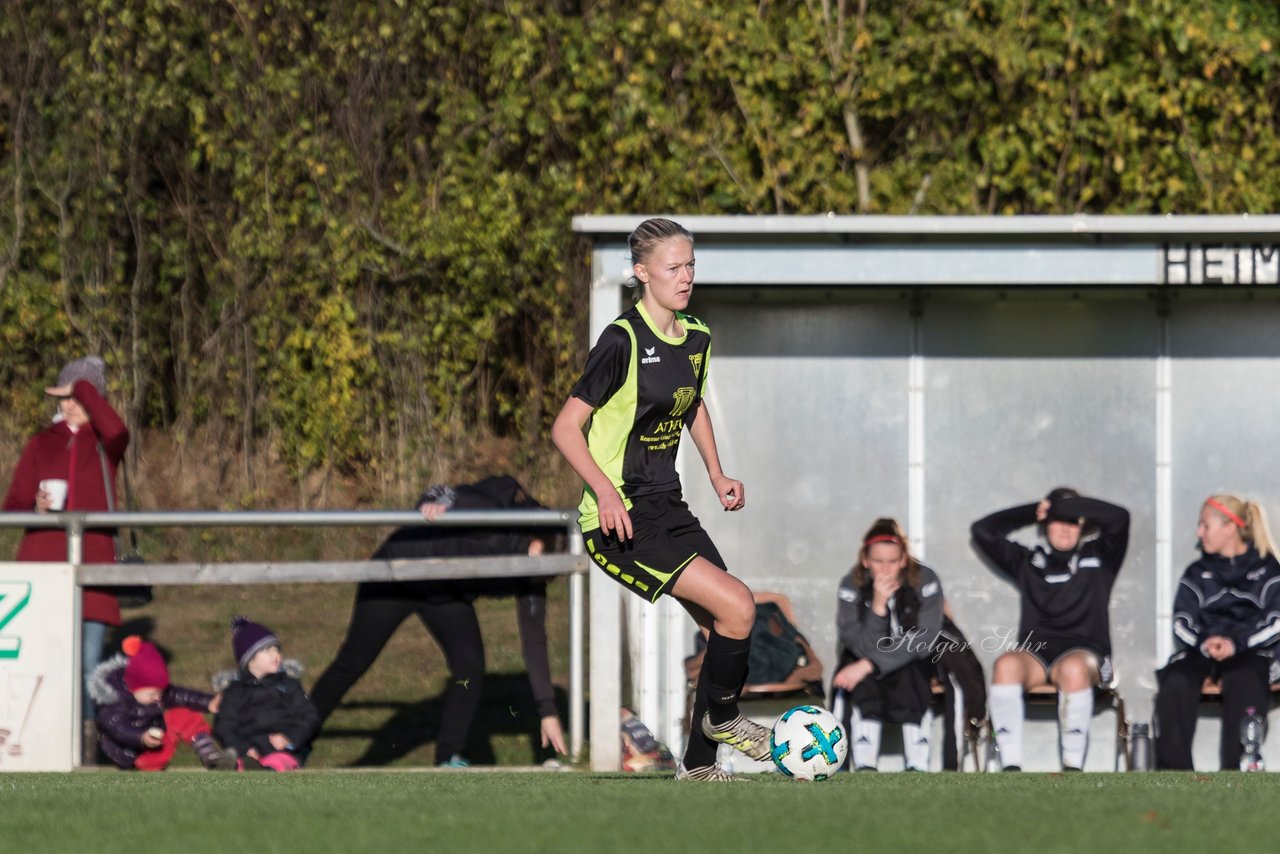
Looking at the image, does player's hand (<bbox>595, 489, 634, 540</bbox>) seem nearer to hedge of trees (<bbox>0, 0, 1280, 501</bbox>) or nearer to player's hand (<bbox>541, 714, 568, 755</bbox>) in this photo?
player's hand (<bbox>541, 714, 568, 755</bbox>)

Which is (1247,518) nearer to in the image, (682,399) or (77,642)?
(682,399)

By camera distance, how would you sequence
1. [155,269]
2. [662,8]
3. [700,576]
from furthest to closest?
[155,269] < [662,8] < [700,576]

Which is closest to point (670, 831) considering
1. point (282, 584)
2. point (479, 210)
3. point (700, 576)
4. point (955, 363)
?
point (700, 576)

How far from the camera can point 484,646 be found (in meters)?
8.62

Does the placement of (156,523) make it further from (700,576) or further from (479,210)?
(479,210)

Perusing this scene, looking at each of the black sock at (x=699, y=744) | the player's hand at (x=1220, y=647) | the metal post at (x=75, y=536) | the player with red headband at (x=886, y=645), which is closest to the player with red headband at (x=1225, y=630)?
the player's hand at (x=1220, y=647)

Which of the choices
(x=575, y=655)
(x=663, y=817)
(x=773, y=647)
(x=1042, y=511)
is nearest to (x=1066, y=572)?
(x=1042, y=511)

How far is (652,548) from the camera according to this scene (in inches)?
226

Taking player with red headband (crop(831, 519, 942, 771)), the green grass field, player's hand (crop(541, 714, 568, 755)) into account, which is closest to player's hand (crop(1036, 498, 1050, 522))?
player with red headband (crop(831, 519, 942, 771))

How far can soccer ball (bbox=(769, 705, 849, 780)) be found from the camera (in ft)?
20.2

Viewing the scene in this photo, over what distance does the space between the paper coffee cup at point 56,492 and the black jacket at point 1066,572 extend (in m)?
4.39

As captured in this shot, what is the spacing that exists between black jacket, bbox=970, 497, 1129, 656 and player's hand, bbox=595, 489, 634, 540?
14.1 ft

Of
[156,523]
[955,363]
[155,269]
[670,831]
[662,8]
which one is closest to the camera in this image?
[670,831]

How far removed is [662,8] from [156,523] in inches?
296
